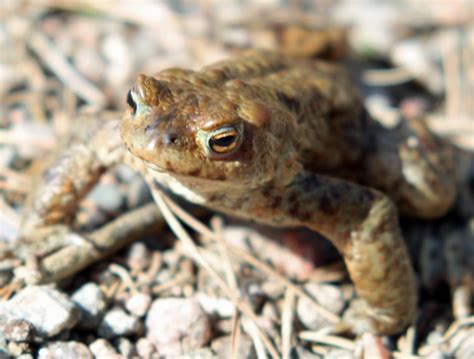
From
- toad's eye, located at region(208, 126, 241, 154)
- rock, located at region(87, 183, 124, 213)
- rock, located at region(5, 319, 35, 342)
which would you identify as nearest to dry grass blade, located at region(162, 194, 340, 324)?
rock, located at region(87, 183, 124, 213)

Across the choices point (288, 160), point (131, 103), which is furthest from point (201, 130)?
point (288, 160)

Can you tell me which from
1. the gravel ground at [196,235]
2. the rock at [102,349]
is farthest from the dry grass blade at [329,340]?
the rock at [102,349]

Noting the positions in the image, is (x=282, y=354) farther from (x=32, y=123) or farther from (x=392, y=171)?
(x=32, y=123)

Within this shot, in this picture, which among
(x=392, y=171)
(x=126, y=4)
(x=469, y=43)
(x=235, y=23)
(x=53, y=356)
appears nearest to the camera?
(x=53, y=356)

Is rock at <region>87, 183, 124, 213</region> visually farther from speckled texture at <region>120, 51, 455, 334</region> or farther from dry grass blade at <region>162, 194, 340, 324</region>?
speckled texture at <region>120, 51, 455, 334</region>

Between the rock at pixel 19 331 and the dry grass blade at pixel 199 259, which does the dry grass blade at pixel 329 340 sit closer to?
the dry grass blade at pixel 199 259

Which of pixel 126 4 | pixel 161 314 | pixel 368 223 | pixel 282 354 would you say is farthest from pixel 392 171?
pixel 126 4
